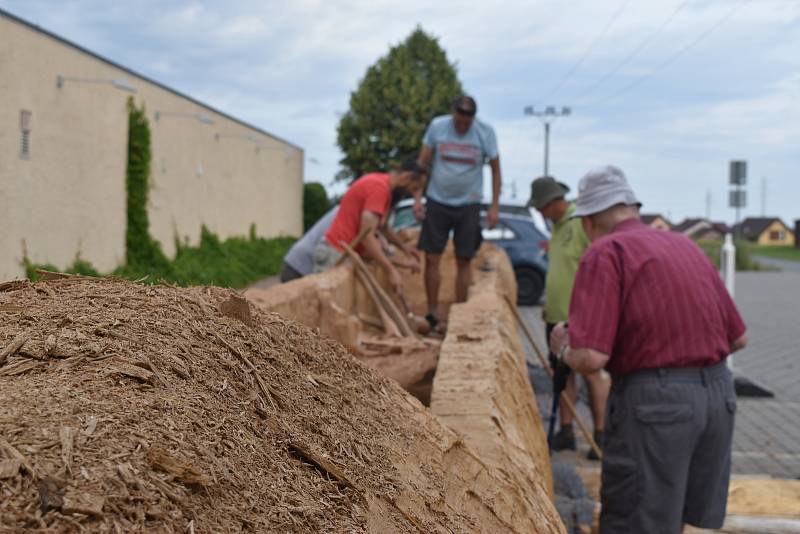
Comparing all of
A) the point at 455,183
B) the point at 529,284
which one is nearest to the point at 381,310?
the point at 455,183

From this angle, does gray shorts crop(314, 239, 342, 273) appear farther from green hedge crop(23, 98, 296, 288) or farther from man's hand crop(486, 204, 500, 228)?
green hedge crop(23, 98, 296, 288)

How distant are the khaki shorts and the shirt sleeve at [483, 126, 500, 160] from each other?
157cm

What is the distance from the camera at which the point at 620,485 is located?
3818 millimetres

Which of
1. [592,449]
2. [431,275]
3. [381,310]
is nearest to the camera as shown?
[592,449]

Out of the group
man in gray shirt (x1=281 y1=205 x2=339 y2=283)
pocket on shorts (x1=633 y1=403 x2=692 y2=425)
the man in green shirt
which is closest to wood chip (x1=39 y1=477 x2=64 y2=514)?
pocket on shorts (x1=633 y1=403 x2=692 y2=425)

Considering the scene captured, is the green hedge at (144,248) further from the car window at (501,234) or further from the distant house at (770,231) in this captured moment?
the distant house at (770,231)

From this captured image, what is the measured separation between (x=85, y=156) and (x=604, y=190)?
1246 centimetres

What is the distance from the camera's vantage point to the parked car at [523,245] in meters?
15.8

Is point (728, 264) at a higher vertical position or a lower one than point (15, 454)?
higher

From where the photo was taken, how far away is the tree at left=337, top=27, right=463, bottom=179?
30891mm

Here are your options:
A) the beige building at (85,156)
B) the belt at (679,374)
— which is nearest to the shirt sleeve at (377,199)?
the belt at (679,374)

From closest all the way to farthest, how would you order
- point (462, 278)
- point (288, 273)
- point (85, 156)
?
1. point (288, 273)
2. point (462, 278)
3. point (85, 156)

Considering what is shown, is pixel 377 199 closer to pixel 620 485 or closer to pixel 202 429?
pixel 620 485

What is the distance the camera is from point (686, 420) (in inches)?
145
